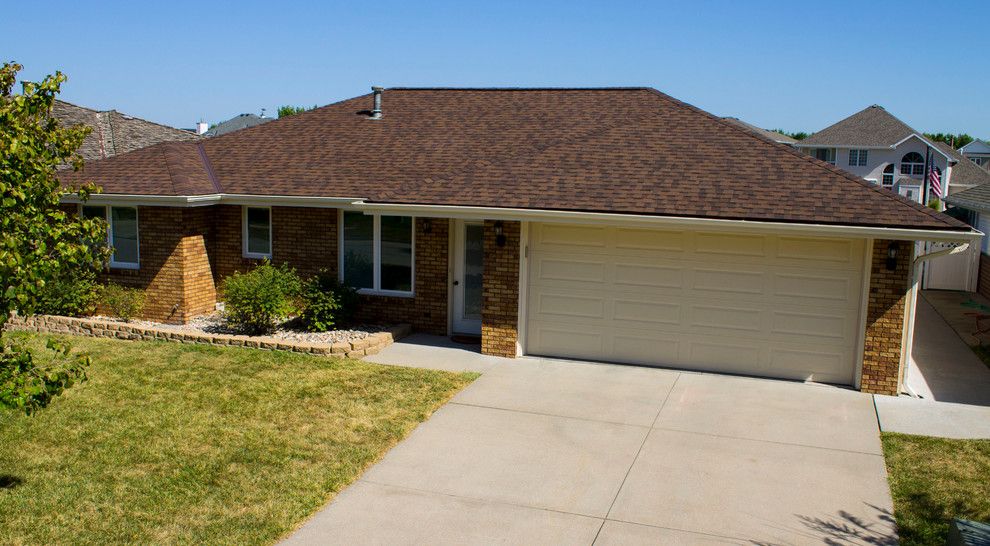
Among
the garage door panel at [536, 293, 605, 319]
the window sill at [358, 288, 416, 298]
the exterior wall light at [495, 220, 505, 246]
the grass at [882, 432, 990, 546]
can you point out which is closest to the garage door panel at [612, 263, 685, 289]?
the garage door panel at [536, 293, 605, 319]

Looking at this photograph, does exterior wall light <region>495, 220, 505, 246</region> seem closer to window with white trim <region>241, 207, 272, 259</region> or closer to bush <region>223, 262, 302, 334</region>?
bush <region>223, 262, 302, 334</region>

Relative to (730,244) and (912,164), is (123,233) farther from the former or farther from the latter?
(912,164)

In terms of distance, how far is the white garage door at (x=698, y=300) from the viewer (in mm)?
11711

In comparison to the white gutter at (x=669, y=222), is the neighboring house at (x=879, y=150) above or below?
above

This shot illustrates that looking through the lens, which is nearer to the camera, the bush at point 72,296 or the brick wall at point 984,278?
the bush at point 72,296

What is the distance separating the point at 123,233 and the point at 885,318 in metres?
12.6

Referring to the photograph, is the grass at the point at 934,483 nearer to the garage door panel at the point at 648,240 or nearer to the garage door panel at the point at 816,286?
the garage door panel at the point at 816,286

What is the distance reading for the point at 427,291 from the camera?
47.3 ft

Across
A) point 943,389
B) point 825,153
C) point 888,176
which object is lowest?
point 943,389

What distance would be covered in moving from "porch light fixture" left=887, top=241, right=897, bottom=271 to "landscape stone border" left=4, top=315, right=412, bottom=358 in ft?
24.3

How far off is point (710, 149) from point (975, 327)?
7.33 m

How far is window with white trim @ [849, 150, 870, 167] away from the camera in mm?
58625

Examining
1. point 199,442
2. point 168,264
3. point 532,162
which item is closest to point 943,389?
point 532,162

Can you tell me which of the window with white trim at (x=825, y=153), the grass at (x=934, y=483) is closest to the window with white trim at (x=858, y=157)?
the window with white trim at (x=825, y=153)
